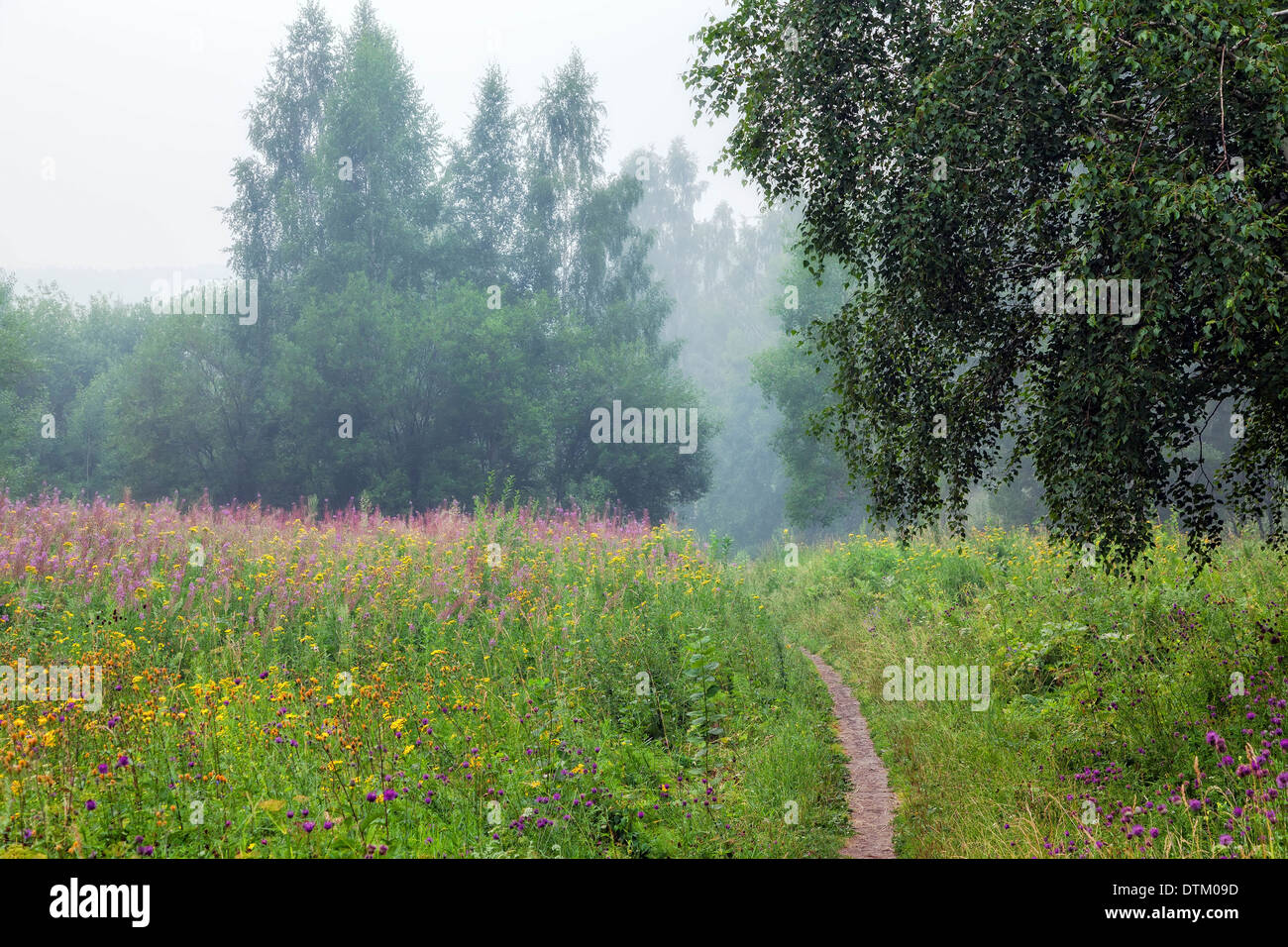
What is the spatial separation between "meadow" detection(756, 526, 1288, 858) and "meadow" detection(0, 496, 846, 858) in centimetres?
102

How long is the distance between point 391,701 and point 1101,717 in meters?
5.60

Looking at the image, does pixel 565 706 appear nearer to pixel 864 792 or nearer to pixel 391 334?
pixel 864 792

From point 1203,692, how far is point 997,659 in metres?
2.61

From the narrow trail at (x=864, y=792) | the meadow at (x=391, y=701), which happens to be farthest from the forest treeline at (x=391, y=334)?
the narrow trail at (x=864, y=792)

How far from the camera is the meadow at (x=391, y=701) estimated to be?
4.46 metres

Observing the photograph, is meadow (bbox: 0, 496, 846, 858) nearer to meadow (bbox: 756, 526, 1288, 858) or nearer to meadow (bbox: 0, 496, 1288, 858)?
meadow (bbox: 0, 496, 1288, 858)

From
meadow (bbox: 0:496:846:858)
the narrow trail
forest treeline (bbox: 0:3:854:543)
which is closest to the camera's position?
meadow (bbox: 0:496:846:858)

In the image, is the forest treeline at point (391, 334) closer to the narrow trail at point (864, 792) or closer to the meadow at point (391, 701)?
the meadow at point (391, 701)

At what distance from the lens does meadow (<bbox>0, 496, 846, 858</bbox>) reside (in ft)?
14.6

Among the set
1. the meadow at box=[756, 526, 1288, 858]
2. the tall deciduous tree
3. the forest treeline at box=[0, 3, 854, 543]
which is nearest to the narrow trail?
the meadow at box=[756, 526, 1288, 858]
